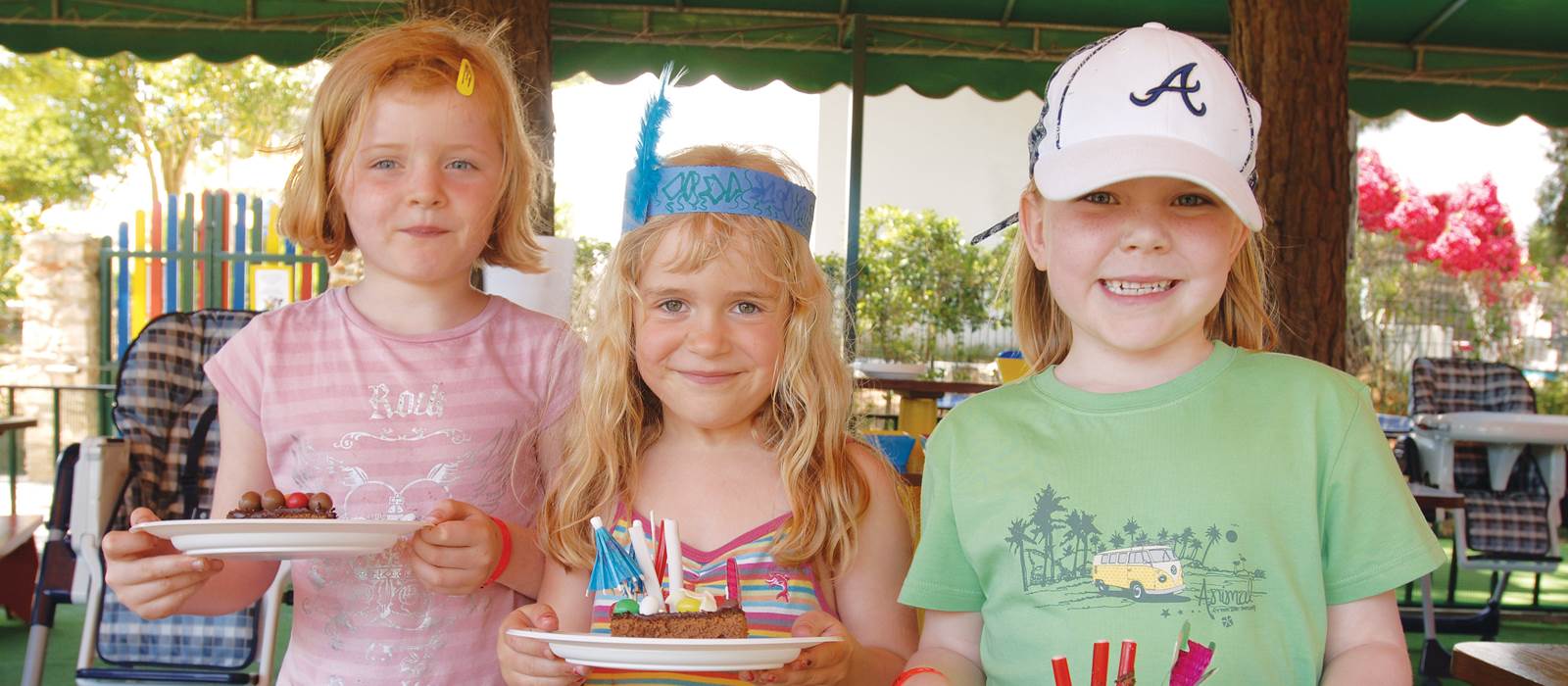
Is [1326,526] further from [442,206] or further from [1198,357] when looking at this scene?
[442,206]

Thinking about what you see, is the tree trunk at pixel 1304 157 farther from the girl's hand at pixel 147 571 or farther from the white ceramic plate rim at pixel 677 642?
the girl's hand at pixel 147 571

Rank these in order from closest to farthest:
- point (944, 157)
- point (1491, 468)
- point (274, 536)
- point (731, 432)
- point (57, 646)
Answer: point (274, 536) → point (731, 432) → point (57, 646) → point (1491, 468) → point (944, 157)

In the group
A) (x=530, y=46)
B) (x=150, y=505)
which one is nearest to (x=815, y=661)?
(x=150, y=505)

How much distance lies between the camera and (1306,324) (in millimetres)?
4117

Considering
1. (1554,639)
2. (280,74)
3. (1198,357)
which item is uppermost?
(280,74)

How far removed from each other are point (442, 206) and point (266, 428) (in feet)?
1.34

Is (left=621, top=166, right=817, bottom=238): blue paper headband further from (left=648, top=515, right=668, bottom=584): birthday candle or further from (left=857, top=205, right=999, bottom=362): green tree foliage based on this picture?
(left=857, top=205, right=999, bottom=362): green tree foliage

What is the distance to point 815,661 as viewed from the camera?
4.33 feet

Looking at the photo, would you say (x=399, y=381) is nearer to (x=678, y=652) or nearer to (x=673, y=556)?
(x=673, y=556)

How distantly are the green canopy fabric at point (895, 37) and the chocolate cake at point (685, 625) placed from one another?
4.75 m

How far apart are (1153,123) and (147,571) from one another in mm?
1276

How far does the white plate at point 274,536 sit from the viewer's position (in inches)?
50.3

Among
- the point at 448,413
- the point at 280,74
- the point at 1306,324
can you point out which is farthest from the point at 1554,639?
the point at 280,74

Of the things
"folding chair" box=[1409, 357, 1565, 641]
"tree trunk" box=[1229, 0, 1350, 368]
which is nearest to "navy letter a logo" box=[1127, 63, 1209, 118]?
"tree trunk" box=[1229, 0, 1350, 368]
